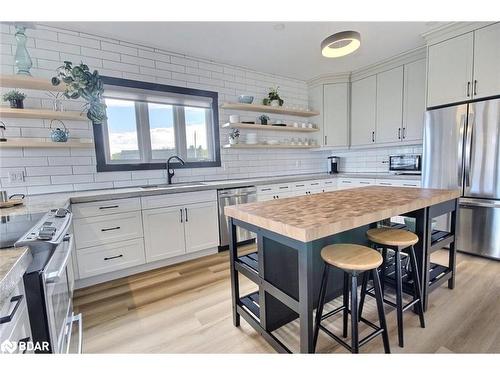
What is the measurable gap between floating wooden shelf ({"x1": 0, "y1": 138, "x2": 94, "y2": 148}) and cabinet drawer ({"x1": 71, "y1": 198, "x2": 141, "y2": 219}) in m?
0.68

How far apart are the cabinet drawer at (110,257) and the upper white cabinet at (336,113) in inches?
142

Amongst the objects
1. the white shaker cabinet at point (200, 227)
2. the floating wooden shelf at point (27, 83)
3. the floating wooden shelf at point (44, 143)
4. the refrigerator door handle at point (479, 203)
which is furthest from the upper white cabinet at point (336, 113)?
the floating wooden shelf at point (27, 83)

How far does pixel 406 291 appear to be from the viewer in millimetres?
1996

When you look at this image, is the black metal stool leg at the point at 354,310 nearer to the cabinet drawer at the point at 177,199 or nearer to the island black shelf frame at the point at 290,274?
the island black shelf frame at the point at 290,274

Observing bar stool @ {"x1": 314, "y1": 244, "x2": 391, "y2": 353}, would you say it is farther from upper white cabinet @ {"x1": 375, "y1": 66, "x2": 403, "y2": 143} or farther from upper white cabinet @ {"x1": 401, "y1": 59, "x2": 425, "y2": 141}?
upper white cabinet @ {"x1": 375, "y1": 66, "x2": 403, "y2": 143}

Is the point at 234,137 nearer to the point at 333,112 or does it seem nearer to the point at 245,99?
the point at 245,99

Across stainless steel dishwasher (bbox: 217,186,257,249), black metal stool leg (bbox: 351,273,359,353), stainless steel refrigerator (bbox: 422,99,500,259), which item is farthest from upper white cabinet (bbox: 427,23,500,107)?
black metal stool leg (bbox: 351,273,359,353)
